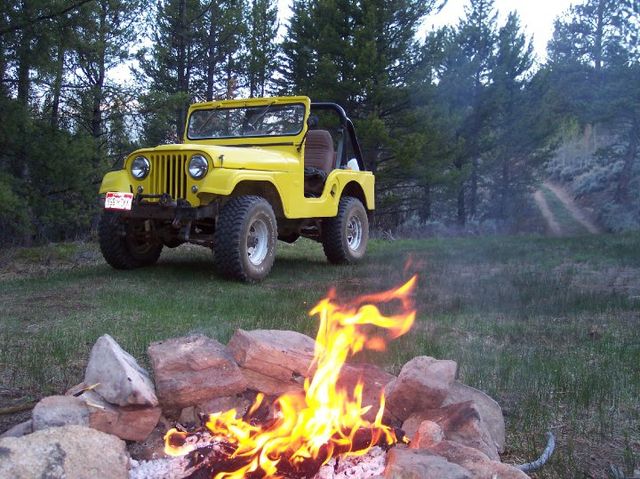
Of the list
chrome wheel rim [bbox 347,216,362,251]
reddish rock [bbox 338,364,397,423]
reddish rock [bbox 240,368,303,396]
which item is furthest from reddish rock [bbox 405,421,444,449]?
chrome wheel rim [bbox 347,216,362,251]

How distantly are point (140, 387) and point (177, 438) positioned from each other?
10.2 inches

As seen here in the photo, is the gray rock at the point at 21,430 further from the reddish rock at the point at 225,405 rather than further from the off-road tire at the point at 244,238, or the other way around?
the off-road tire at the point at 244,238

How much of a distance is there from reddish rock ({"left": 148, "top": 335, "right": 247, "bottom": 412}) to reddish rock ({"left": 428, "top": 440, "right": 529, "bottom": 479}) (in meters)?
0.99

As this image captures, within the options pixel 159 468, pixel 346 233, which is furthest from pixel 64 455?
pixel 346 233

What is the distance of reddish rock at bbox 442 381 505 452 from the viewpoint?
2502 mm

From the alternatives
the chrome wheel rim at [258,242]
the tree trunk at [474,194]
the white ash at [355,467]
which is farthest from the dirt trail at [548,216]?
the white ash at [355,467]

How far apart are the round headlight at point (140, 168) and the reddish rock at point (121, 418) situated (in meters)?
4.52

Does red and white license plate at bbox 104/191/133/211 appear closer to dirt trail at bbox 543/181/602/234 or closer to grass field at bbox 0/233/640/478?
grass field at bbox 0/233/640/478

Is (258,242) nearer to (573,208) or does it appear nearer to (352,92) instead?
(352,92)

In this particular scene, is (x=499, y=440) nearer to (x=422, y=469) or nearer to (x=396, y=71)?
(x=422, y=469)

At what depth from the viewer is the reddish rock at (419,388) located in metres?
2.53

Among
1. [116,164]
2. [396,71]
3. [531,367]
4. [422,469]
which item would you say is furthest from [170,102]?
[422,469]

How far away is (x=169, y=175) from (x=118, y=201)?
2.15 ft

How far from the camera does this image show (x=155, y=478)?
6.97ft
